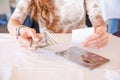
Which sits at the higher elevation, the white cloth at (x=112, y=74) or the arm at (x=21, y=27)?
the arm at (x=21, y=27)

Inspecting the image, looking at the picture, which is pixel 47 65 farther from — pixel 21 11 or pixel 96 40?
pixel 21 11

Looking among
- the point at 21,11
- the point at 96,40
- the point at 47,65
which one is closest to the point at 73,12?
the point at 21,11

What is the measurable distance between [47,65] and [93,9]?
64 centimetres

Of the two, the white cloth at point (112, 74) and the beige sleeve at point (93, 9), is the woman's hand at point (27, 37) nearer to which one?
the white cloth at point (112, 74)

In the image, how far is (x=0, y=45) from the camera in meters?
1.11

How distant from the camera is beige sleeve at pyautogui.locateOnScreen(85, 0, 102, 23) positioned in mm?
1378

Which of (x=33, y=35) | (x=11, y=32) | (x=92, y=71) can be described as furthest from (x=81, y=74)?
(x=11, y=32)

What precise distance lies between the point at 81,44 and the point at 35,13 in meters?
0.50

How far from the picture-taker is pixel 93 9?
142cm

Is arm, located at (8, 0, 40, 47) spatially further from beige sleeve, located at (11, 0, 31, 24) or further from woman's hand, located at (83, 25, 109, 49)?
woman's hand, located at (83, 25, 109, 49)

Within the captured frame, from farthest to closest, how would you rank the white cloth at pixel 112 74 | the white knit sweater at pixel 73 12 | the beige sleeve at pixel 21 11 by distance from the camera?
the white knit sweater at pixel 73 12
the beige sleeve at pixel 21 11
the white cloth at pixel 112 74

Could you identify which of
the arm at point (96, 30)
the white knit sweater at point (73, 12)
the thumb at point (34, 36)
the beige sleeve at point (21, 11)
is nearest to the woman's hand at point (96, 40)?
the arm at point (96, 30)

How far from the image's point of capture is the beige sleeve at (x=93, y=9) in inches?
54.2

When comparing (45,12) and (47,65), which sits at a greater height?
(45,12)
